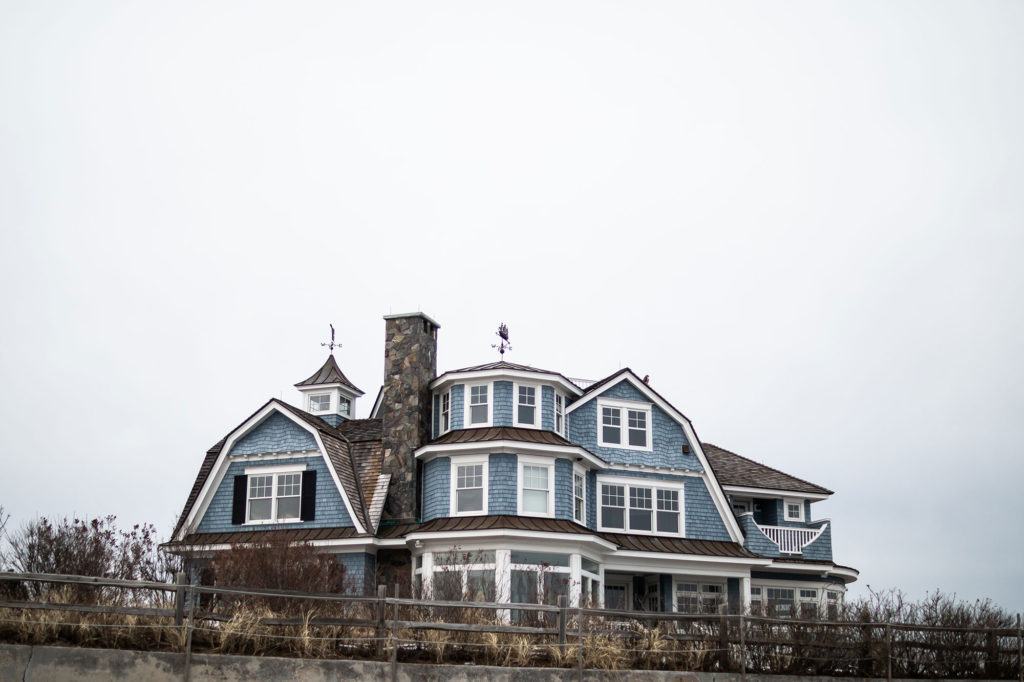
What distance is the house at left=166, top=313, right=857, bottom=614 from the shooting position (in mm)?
32094

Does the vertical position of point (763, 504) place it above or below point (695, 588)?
above

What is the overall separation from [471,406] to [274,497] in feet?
21.6

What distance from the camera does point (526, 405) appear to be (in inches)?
1356

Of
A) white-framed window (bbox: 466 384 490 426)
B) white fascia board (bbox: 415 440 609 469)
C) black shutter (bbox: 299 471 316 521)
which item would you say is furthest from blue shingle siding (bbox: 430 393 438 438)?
black shutter (bbox: 299 471 316 521)

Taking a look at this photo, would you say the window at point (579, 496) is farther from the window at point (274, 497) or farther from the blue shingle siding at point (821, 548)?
the blue shingle siding at point (821, 548)

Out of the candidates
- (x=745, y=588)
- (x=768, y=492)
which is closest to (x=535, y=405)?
(x=745, y=588)

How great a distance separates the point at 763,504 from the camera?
136 ft

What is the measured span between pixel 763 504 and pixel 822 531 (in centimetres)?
282

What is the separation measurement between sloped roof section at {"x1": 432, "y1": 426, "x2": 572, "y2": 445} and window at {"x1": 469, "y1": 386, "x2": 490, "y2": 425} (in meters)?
0.47

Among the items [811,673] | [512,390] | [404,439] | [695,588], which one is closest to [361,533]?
[404,439]

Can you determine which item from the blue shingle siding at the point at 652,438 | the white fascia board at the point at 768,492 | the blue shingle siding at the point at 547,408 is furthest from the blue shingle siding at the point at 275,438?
the white fascia board at the point at 768,492

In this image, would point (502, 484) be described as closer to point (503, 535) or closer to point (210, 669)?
point (503, 535)

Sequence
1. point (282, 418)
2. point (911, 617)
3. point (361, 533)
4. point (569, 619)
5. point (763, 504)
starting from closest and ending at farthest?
point (569, 619) → point (911, 617) → point (361, 533) → point (282, 418) → point (763, 504)

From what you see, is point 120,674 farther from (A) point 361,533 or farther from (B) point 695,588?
(B) point 695,588
